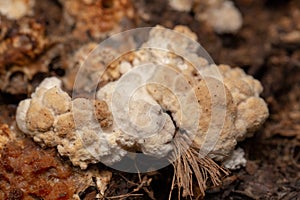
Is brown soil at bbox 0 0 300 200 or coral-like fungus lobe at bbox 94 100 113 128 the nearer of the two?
coral-like fungus lobe at bbox 94 100 113 128

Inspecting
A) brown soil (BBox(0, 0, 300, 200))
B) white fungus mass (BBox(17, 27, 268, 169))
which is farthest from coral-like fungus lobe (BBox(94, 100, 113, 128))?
brown soil (BBox(0, 0, 300, 200))

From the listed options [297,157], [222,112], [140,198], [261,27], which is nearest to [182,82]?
[222,112]

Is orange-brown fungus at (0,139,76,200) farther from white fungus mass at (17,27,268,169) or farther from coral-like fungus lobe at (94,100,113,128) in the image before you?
coral-like fungus lobe at (94,100,113,128)

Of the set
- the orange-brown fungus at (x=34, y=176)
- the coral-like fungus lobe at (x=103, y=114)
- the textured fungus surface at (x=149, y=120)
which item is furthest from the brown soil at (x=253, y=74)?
the coral-like fungus lobe at (x=103, y=114)

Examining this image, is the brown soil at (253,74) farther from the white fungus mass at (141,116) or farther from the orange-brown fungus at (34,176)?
the white fungus mass at (141,116)

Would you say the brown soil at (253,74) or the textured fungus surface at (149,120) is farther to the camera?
the brown soil at (253,74)

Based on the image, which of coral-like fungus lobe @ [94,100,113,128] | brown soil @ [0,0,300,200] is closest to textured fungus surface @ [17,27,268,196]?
coral-like fungus lobe @ [94,100,113,128]

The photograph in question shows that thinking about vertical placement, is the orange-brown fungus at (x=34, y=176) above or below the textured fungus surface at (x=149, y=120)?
below

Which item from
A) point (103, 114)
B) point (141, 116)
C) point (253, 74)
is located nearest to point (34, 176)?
point (103, 114)

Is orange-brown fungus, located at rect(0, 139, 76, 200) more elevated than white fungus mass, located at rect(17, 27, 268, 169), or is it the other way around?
white fungus mass, located at rect(17, 27, 268, 169)
